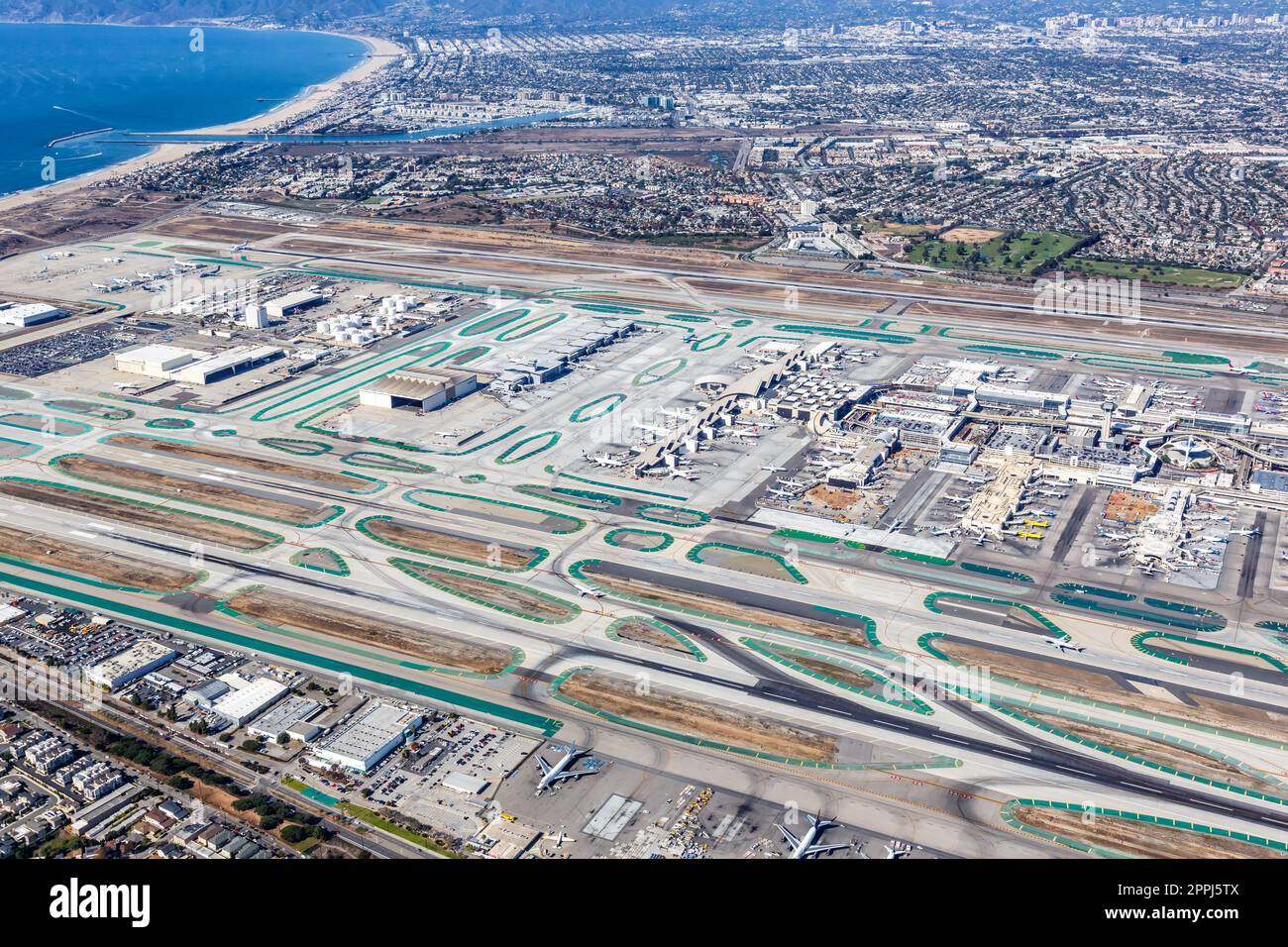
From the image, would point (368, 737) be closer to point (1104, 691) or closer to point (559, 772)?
point (559, 772)

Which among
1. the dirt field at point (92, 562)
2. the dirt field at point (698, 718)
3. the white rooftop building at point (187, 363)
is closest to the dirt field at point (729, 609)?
the dirt field at point (698, 718)

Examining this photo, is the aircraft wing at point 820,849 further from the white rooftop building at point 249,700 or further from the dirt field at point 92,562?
the dirt field at point 92,562

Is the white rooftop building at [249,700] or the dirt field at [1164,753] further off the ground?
the white rooftop building at [249,700]

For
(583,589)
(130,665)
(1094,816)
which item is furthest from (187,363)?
(1094,816)

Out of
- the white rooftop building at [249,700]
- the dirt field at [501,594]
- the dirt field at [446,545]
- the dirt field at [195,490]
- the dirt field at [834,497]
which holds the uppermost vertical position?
the dirt field at [195,490]
